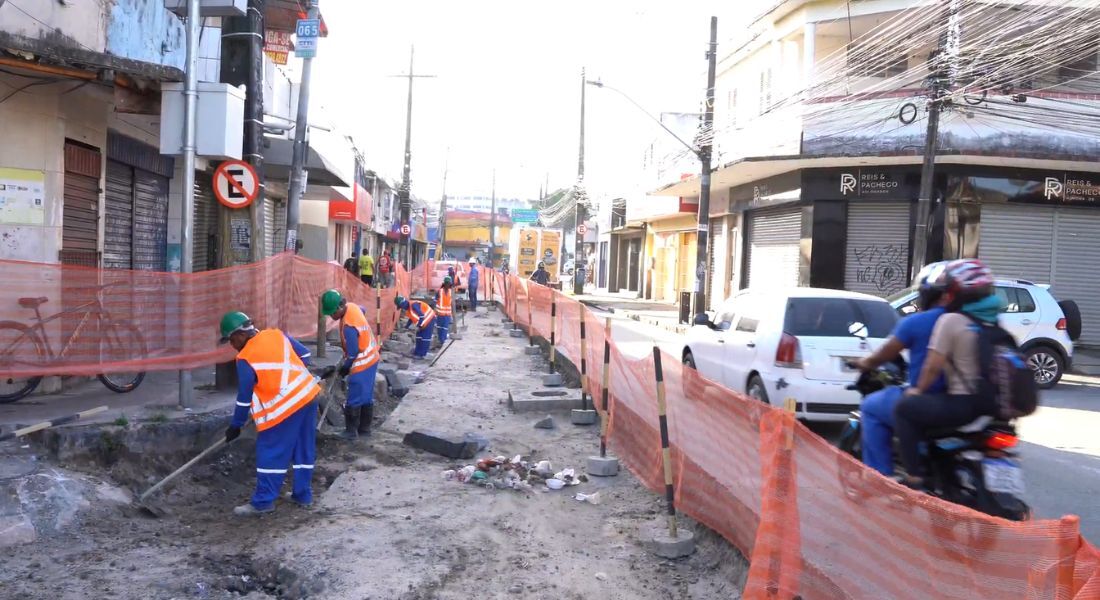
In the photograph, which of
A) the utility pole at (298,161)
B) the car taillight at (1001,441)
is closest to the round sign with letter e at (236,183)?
the utility pole at (298,161)

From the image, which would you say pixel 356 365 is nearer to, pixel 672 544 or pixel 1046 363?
pixel 672 544

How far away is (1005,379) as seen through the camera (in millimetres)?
3838

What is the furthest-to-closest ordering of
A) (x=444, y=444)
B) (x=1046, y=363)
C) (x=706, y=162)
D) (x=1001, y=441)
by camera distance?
(x=706, y=162) → (x=1046, y=363) → (x=444, y=444) → (x=1001, y=441)

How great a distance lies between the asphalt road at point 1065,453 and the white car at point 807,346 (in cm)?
87

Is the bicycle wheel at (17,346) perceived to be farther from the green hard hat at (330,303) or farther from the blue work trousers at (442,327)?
the blue work trousers at (442,327)

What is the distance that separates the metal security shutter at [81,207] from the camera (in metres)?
8.99

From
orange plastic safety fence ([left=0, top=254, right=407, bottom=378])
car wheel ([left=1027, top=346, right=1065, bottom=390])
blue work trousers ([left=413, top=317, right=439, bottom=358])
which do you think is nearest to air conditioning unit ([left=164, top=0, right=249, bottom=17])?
orange plastic safety fence ([left=0, top=254, right=407, bottom=378])

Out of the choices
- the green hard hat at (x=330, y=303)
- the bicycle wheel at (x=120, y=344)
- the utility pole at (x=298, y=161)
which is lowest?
the bicycle wheel at (x=120, y=344)

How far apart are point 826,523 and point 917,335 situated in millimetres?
1284

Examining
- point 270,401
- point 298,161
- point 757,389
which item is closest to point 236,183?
point 270,401

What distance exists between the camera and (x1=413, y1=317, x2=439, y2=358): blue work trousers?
1474 cm

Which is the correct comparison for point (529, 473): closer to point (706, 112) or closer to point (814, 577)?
point (814, 577)

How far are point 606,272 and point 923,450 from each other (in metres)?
46.9

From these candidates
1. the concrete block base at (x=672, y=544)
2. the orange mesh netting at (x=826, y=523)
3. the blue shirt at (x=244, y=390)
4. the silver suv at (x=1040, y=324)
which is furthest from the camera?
the silver suv at (x=1040, y=324)
